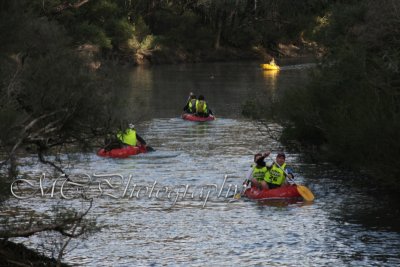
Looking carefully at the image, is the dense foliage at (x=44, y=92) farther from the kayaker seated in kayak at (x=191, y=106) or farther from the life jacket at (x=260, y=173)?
the kayaker seated in kayak at (x=191, y=106)

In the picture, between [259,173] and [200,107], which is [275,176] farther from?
[200,107]

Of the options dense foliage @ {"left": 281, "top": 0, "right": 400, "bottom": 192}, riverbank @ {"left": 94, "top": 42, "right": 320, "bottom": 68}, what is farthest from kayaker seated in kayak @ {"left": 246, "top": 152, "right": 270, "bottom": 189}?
riverbank @ {"left": 94, "top": 42, "right": 320, "bottom": 68}

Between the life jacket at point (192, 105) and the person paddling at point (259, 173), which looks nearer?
the person paddling at point (259, 173)

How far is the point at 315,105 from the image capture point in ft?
91.7

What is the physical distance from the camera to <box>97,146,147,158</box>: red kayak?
1184 inches

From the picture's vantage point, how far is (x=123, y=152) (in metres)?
30.3

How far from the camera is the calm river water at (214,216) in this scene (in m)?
17.8

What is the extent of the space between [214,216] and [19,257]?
8435 mm

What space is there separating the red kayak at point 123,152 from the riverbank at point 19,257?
15.8 metres

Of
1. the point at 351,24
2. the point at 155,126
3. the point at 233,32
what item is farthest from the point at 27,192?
the point at 233,32

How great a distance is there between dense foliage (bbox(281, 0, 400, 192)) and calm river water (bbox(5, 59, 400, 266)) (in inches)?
48.3

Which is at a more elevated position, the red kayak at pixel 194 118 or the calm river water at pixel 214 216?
the calm river water at pixel 214 216

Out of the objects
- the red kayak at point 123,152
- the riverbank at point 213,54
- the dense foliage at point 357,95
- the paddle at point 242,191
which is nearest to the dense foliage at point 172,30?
the riverbank at point 213,54

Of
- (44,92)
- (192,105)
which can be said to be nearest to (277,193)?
(44,92)
